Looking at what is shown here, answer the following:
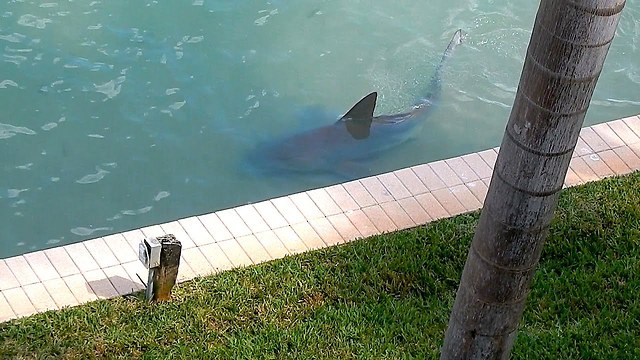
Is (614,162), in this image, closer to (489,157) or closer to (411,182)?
(489,157)

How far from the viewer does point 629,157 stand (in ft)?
20.1

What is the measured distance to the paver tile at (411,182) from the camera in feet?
18.8

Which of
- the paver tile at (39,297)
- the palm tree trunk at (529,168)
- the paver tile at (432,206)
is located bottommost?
the paver tile at (432,206)

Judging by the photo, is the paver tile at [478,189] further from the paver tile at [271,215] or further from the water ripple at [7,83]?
the water ripple at [7,83]

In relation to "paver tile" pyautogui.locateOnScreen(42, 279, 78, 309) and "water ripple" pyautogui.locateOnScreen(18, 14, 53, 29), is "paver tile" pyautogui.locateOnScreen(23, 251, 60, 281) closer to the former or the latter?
"paver tile" pyautogui.locateOnScreen(42, 279, 78, 309)

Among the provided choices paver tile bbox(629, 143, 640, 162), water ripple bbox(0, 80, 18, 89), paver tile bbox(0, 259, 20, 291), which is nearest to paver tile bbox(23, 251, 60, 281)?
paver tile bbox(0, 259, 20, 291)

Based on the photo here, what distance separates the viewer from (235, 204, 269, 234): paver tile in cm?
535

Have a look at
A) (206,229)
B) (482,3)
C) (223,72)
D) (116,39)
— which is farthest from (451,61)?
(206,229)

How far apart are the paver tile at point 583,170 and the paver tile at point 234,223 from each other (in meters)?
2.15

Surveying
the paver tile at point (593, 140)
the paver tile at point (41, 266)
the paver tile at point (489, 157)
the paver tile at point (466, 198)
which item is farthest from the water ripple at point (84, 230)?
the paver tile at point (593, 140)

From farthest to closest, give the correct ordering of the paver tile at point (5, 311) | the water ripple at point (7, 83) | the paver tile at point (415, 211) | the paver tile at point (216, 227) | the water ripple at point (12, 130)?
the water ripple at point (7, 83) < the water ripple at point (12, 130) < the paver tile at point (415, 211) < the paver tile at point (216, 227) < the paver tile at point (5, 311)

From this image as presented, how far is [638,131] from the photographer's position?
6.43 meters

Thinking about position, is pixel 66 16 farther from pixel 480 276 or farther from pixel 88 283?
pixel 480 276

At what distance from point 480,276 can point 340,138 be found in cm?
447
